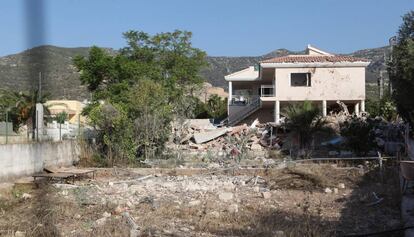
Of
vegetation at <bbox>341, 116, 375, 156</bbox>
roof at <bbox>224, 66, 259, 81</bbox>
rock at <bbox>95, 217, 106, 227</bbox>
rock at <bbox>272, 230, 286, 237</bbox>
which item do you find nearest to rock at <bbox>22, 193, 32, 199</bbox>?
rock at <bbox>95, 217, 106, 227</bbox>

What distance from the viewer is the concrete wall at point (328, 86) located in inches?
1432

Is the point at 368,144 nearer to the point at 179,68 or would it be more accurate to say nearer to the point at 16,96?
the point at 16,96

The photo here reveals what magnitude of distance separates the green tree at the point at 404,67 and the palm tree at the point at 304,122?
4.46 meters

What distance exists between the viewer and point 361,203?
12719 mm

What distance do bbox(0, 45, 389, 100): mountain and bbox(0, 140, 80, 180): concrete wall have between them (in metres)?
2.00

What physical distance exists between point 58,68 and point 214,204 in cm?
2058

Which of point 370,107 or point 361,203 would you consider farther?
point 370,107

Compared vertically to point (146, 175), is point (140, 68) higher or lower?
higher

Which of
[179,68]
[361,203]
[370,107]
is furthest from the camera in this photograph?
[179,68]

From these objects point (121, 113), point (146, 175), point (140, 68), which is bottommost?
point (146, 175)

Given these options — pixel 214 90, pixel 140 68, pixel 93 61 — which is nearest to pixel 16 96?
pixel 93 61

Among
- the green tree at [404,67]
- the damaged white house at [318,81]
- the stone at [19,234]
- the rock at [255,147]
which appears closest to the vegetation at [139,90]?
the rock at [255,147]

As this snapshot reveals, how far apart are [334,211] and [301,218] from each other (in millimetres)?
1291

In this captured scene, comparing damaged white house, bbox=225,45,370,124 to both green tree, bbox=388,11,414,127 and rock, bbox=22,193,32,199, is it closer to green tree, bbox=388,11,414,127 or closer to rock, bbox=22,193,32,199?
green tree, bbox=388,11,414,127
